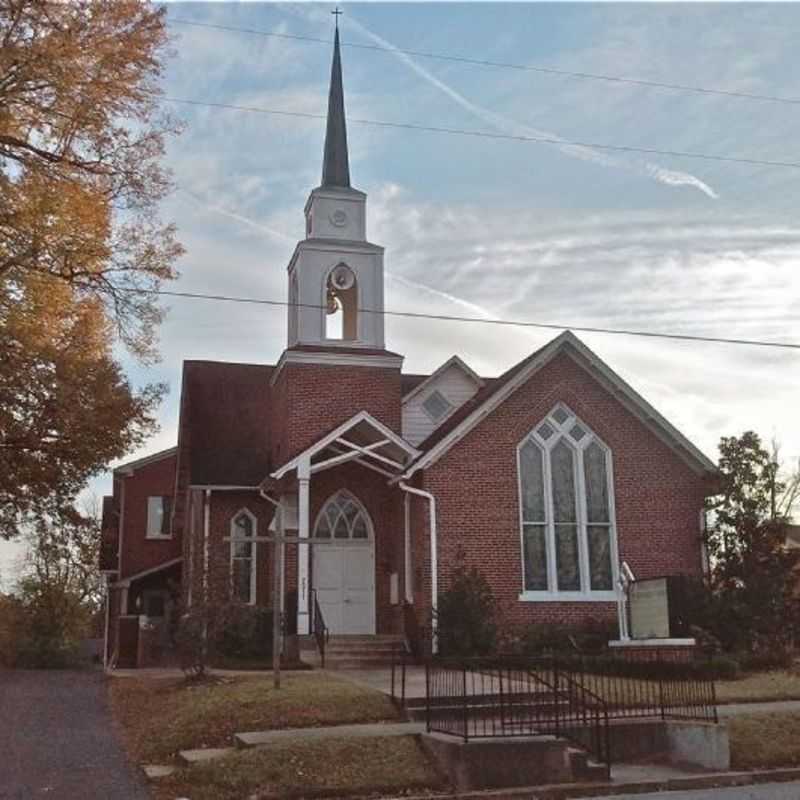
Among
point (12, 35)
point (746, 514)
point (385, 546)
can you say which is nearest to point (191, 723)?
point (12, 35)

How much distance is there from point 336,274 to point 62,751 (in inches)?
606

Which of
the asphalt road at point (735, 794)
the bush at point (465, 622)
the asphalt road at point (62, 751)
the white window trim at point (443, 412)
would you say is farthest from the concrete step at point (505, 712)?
the white window trim at point (443, 412)

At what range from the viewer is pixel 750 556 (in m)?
21.8

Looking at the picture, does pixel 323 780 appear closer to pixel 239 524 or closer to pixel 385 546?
pixel 385 546

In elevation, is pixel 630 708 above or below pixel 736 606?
below

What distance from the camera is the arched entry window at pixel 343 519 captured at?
24062mm

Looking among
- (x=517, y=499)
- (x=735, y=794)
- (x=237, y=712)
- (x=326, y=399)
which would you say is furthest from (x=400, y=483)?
(x=735, y=794)

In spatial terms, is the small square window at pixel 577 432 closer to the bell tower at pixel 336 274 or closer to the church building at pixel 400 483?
the church building at pixel 400 483

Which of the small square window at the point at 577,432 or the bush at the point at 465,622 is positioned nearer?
the bush at the point at 465,622

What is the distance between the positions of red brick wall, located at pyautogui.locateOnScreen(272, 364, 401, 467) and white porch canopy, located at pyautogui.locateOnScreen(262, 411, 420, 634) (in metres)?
0.62

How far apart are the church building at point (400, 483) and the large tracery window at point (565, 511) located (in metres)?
0.03

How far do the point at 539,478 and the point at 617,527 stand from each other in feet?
6.75

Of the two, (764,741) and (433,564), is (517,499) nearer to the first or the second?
(433,564)

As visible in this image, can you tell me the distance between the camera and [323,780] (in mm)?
10336
